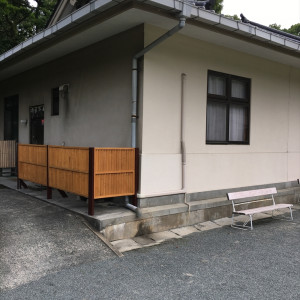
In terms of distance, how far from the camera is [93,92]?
269 inches

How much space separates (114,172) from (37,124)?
4.88 m

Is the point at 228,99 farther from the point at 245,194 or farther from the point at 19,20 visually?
the point at 19,20

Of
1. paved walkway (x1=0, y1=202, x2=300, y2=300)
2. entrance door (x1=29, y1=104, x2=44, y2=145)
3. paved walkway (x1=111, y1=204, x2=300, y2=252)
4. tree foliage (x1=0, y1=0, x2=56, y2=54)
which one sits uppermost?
tree foliage (x1=0, y1=0, x2=56, y2=54)

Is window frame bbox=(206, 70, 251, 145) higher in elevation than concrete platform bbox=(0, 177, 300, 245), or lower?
higher

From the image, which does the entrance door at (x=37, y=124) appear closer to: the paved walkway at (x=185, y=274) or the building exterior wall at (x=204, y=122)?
the building exterior wall at (x=204, y=122)

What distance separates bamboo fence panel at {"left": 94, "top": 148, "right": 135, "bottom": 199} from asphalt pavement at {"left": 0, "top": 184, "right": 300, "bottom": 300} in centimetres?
70

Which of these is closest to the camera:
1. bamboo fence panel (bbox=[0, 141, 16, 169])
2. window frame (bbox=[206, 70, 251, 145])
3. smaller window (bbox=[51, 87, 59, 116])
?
window frame (bbox=[206, 70, 251, 145])

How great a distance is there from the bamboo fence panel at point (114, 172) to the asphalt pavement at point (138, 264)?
0.70 m

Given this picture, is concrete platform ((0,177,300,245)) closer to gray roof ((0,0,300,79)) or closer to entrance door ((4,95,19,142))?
gray roof ((0,0,300,79))

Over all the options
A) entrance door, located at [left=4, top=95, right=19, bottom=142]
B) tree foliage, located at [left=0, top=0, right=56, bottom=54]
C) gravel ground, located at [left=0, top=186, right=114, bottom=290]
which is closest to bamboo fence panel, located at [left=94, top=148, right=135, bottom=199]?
gravel ground, located at [left=0, top=186, right=114, bottom=290]

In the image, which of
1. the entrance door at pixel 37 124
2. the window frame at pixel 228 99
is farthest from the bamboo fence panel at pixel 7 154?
the window frame at pixel 228 99

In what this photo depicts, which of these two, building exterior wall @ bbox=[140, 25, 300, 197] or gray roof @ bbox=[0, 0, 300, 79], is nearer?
gray roof @ bbox=[0, 0, 300, 79]

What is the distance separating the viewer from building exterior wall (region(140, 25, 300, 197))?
229 inches

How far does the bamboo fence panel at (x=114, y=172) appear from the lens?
516 cm
